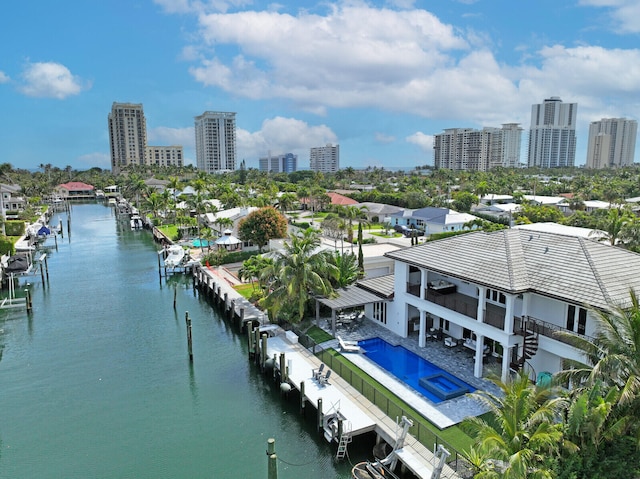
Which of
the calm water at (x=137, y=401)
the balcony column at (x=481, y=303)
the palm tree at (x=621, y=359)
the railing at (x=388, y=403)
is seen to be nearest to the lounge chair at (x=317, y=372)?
the railing at (x=388, y=403)

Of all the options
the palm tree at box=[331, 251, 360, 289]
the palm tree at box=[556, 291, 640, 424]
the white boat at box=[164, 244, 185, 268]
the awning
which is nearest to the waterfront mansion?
the awning

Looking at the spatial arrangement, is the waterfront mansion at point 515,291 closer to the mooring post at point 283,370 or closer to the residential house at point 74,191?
the mooring post at point 283,370

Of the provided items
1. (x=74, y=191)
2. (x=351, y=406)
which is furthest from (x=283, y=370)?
(x=74, y=191)

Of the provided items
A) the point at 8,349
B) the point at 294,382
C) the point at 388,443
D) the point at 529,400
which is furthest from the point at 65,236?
the point at 529,400

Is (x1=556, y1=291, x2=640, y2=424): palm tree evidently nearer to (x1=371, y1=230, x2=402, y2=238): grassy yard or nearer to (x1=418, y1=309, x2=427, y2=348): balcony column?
(x1=418, y1=309, x2=427, y2=348): balcony column

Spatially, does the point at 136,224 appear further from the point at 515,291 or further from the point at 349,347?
the point at 515,291

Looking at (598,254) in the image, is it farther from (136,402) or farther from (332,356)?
(136,402)
